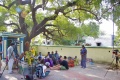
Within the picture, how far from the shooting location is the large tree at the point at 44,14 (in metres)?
15.7

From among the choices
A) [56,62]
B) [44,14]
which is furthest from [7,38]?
[44,14]

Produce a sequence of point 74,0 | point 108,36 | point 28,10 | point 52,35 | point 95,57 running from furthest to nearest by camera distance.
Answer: point 108,36 → point 52,35 → point 28,10 → point 95,57 → point 74,0

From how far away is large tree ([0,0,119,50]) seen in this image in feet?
51.6

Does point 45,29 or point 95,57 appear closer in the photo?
point 95,57

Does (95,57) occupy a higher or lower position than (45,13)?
lower

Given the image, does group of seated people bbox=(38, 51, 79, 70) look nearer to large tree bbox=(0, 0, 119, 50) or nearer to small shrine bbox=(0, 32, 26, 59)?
small shrine bbox=(0, 32, 26, 59)

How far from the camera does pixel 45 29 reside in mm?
18047

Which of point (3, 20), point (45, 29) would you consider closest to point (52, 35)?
point (45, 29)

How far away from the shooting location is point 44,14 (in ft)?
61.7

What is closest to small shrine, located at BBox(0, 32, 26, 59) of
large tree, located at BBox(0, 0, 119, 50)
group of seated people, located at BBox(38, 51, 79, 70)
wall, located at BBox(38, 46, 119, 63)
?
group of seated people, located at BBox(38, 51, 79, 70)

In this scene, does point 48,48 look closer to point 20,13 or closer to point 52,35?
point 52,35

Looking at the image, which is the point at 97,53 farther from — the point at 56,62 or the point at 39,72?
the point at 39,72

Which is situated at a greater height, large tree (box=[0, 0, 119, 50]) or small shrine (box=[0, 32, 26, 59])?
large tree (box=[0, 0, 119, 50])

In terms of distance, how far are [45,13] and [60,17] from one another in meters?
1.55
